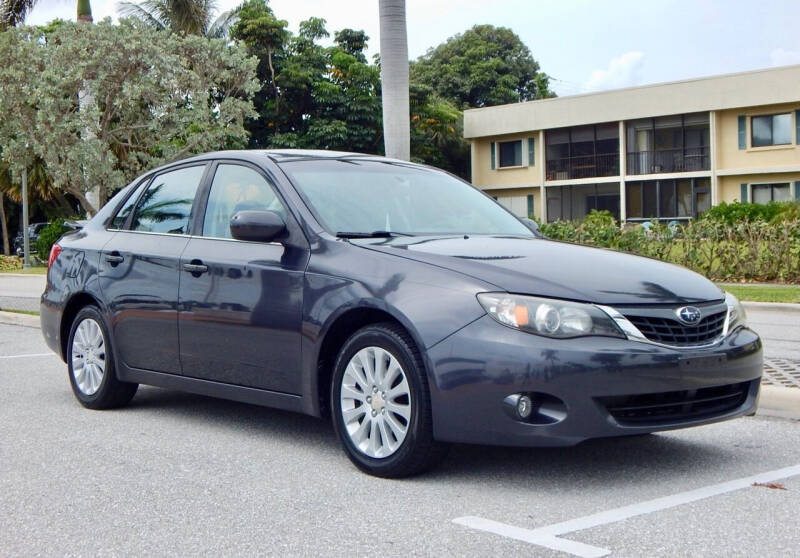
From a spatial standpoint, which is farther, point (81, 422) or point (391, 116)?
point (391, 116)

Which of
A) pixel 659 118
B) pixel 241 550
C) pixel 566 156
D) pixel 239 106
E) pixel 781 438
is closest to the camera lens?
pixel 241 550

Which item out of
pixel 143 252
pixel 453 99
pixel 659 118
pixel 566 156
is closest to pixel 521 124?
pixel 566 156

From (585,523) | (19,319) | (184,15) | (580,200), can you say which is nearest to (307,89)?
(184,15)

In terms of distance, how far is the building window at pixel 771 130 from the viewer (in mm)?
40781

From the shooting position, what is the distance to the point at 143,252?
6.81 meters

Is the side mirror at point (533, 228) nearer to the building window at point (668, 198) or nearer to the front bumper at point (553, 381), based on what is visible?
the front bumper at point (553, 381)

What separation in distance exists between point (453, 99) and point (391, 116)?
5263cm

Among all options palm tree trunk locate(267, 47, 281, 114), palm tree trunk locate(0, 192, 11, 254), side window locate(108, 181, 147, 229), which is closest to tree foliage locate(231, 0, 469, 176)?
palm tree trunk locate(267, 47, 281, 114)

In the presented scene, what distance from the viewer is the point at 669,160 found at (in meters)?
45.2

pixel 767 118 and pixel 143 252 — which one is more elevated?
pixel 767 118

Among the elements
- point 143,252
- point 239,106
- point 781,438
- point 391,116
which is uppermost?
point 239,106

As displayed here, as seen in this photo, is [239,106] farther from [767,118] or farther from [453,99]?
[453,99]

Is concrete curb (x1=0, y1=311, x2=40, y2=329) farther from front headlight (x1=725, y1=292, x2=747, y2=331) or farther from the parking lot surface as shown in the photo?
front headlight (x1=725, y1=292, x2=747, y2=331)

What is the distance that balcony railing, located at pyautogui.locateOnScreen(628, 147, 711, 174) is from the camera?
44156mm
